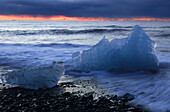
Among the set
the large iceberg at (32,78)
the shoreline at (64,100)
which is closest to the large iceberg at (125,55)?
the shoreline at (64,100)

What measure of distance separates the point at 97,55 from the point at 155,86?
5.17 ft

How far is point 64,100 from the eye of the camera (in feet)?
8.13

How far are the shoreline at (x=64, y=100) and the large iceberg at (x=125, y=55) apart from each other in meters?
1.16

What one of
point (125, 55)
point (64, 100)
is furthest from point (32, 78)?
point (125, 55)

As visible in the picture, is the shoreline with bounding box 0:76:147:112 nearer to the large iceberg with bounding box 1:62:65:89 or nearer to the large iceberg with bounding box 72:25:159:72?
the large iceberg with bounding box 1:62:65:89

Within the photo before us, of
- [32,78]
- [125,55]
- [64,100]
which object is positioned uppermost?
[125,55]

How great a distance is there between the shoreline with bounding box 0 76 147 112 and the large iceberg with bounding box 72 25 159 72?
116cm

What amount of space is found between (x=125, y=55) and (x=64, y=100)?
2.21 metres

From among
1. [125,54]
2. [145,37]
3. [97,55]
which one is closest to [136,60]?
[125,54]

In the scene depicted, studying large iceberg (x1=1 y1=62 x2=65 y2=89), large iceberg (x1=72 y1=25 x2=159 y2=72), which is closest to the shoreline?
large iceberg (x1=1 y1=62 x2=65 y2=89)

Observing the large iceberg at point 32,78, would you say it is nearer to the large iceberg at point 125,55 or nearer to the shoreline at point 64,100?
the shoreline at point 64,100

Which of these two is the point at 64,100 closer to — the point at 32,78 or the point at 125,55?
the point at 32,78

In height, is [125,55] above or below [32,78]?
above

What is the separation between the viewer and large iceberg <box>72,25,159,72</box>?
4090mm
